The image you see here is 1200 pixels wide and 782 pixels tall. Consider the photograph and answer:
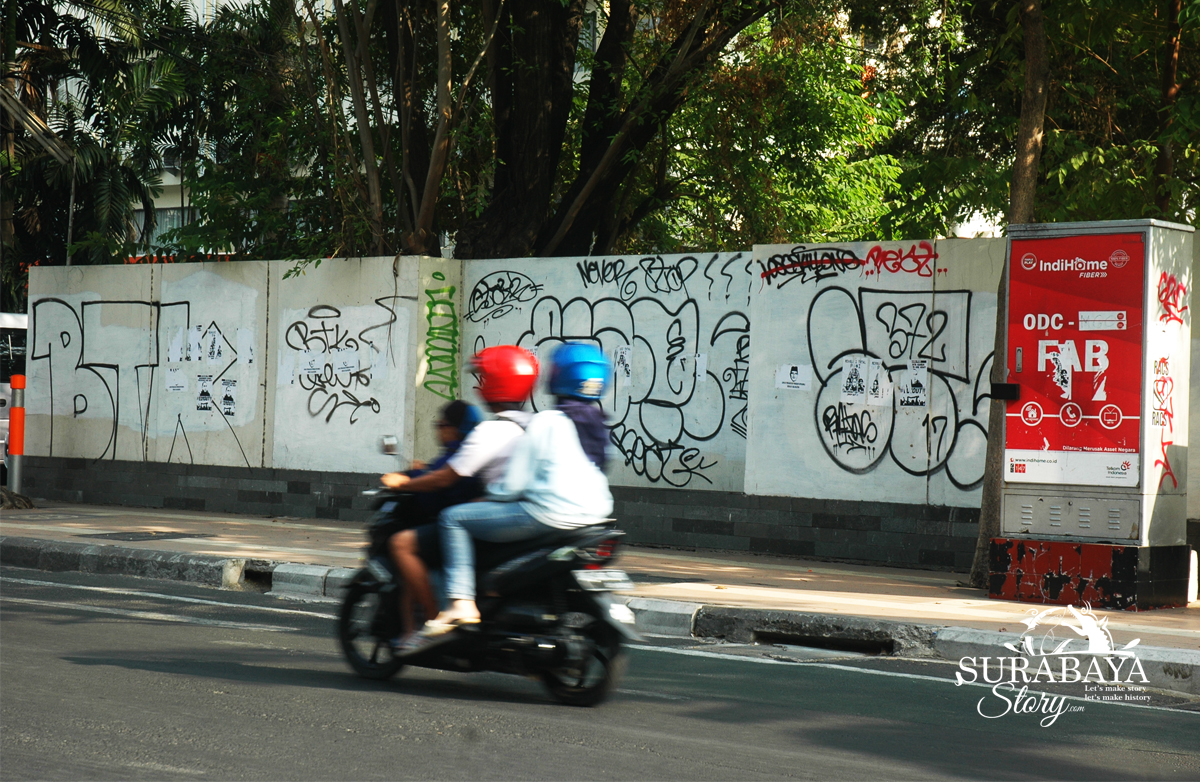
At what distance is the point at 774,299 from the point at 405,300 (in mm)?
3895

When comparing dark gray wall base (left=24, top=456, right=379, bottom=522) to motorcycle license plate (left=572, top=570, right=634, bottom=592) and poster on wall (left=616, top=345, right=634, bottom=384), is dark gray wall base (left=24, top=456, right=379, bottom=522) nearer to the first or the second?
poster on wall (left=616, top=345, right=634, bottom=384)

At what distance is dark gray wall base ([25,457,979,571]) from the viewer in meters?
10.9

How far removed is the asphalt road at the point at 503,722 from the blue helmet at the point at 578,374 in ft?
4.60

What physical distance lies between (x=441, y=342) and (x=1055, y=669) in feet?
25.4

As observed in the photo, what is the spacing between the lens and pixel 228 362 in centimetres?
1454

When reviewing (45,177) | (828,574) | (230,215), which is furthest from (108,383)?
(45,177)

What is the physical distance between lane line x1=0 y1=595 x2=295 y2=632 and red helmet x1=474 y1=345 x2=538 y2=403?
2.83 metres

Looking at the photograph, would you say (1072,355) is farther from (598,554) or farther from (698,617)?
(598,554)

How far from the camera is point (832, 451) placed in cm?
1134

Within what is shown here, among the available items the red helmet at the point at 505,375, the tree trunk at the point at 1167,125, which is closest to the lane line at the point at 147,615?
the red helmet at the point at 505,375

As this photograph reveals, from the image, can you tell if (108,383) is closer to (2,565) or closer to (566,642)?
(2,565)

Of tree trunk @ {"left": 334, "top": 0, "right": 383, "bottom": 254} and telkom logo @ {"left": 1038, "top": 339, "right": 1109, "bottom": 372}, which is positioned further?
tree trunk @ {"left": 334, "top": 0, "right": 383, "bottom": 254}

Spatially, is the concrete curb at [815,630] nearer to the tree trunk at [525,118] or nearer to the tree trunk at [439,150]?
the tree trunk at [439,150]

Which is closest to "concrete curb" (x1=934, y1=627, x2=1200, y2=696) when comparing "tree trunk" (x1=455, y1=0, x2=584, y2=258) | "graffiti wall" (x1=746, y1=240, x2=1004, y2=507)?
"graffiti wall" (x1=746, y1=240, x2=1004, y2=507)
